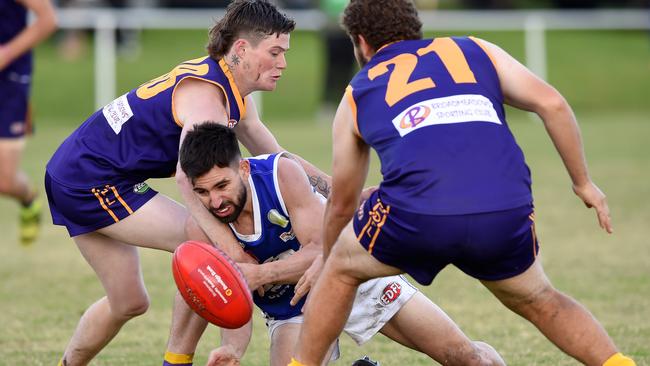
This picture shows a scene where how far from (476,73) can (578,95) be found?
17674 mm

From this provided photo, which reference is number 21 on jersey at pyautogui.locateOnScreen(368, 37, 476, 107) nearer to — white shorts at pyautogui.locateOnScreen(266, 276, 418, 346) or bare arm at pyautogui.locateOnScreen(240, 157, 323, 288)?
bare arm at pyautogui.locateOnScreen(240, 157, 323, 288)

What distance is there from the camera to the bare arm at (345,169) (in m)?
4.12

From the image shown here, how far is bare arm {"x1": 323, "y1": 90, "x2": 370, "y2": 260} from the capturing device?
13.5ft

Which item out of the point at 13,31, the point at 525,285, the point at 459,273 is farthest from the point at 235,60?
the point at 13,31

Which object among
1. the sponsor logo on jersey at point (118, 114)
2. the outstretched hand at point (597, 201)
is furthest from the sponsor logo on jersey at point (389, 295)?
the sponsor logo on jersey at point (118, 114)

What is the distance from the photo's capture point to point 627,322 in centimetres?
633

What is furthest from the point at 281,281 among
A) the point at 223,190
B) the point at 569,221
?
the point at 569,221

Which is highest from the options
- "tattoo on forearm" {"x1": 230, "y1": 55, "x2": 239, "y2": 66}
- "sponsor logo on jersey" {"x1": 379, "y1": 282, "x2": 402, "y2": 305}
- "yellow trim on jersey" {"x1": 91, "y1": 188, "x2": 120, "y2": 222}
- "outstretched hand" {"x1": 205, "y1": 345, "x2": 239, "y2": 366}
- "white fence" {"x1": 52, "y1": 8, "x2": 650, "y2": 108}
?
"tattoo on forearm" {"x1": 230, "y1": 55, "x2": 239, "y2": 66}

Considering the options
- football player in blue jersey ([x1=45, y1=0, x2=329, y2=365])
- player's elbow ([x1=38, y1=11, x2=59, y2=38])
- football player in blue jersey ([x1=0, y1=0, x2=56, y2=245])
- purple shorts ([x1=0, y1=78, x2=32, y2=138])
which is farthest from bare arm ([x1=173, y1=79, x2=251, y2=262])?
purple shorts ([x1=0, y1=78, x2=32, y2=138])

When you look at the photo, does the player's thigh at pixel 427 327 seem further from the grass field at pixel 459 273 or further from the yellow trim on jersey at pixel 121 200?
the yellow trim on jersey at pixel 121 200

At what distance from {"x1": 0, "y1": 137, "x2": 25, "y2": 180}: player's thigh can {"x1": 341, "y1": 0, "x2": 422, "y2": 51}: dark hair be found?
4978 millimetres

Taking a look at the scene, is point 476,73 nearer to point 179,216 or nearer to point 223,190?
point 223,190

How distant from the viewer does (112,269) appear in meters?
5.08

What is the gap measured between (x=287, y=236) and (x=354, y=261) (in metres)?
0.63
